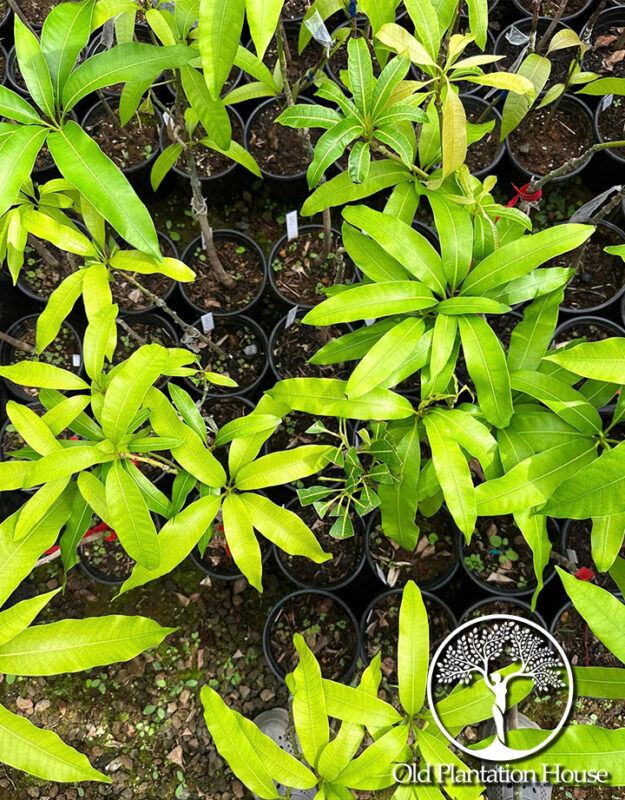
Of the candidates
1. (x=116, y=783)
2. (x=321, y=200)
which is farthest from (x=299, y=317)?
(x=116, y=783)

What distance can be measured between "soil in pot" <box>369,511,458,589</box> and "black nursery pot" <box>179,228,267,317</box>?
98cm

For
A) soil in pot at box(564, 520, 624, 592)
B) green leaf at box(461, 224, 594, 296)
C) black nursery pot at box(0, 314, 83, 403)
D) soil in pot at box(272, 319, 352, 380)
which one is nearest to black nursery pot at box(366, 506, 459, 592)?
soil in pot at box(564, 520, 624, 592)

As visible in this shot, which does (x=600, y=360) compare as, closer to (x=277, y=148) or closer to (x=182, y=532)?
(x=182, y=532)

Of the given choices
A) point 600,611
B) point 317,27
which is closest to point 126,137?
point 317,27

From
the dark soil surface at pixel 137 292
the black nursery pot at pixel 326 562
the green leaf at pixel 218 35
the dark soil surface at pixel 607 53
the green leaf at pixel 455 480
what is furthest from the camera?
the dark soil surface at pixel 607 53

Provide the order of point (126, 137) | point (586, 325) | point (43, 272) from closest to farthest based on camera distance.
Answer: point (586, 325) < point (43, 272) < point (126, 137)

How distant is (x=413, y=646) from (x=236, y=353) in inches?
54.1

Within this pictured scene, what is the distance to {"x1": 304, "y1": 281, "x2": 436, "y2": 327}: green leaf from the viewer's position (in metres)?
1.24

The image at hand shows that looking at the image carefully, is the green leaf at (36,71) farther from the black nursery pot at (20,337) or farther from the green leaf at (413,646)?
the black nursery pot at (20,337)

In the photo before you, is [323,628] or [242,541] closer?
[242,541]

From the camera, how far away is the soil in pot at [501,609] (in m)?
1.98

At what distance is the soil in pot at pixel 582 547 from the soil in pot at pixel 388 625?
1.59 ft

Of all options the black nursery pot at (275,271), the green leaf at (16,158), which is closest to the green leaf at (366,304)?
the green leaf at (16,158)

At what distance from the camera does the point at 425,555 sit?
6.82ft
